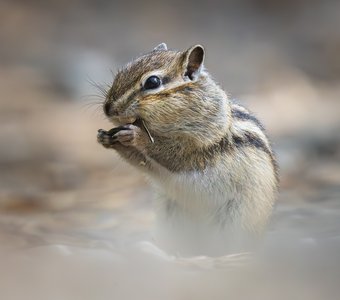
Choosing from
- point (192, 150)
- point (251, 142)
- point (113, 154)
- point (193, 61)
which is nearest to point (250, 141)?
point (251, 142)

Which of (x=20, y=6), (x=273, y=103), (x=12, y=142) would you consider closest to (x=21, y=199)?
(x=12, y=142)

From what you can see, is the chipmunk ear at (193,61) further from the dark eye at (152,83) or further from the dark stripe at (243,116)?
the dark stripe at (243,116)

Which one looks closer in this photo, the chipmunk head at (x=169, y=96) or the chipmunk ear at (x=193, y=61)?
the chipmunk head at (x=169, y=96)

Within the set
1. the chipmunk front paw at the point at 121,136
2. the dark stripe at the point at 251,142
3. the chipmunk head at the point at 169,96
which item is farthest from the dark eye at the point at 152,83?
the dark stripe at the point at 251,142

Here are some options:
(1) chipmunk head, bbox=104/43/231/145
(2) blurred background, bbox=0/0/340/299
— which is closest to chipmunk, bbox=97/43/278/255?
(1) chipmunk head, bbox=104/43/231/145

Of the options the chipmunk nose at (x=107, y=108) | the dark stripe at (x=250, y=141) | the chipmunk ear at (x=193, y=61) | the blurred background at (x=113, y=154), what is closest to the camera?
the blurred background at (x=113, y=154)

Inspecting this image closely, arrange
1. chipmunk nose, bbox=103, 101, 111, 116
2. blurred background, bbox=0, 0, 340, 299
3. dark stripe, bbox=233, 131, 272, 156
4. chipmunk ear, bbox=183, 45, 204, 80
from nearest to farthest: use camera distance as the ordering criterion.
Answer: blurred background, bbox=0, 0, 340, 299
chipmunk nose, bbox=103, 101, 111, 116
chipmunk ear, bbox=183, 45, 204, 80
dark stripe, bbox=233, 131, 272, 156

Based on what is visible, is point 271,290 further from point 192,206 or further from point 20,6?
point 20,6

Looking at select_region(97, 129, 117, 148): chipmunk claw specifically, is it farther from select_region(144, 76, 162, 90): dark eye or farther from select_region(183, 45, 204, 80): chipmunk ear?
select_region(183, 45, 204, 80): chipmunk ear

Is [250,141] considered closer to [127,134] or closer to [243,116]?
[243,116]
